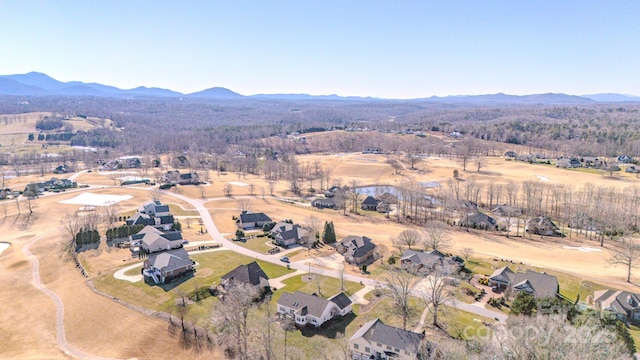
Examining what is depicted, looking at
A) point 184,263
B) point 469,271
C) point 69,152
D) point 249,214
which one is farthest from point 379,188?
point 69,152

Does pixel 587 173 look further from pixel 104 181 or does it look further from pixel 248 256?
pixel 104 181

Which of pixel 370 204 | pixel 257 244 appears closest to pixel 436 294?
pixel 257 244

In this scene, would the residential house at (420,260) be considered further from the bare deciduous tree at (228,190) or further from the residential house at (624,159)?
the residential house at (624,159)

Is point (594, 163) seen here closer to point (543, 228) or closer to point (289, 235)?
point (543, 228)

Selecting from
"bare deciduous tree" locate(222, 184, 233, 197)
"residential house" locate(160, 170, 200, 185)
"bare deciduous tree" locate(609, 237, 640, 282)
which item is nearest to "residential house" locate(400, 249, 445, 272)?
"bare deciduous tree" locate(609, 237, 640, 282)

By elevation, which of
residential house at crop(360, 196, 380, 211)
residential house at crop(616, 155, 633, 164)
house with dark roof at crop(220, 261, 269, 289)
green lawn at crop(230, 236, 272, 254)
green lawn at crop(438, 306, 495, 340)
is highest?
residential house at crop(616, 155, 633, 164)

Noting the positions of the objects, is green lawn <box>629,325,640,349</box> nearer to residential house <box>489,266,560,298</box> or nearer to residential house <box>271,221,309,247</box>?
residential house <box>489,266,560,298</box>

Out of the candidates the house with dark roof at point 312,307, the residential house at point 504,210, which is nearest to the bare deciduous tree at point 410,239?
the house with dark roof at point 312,307
